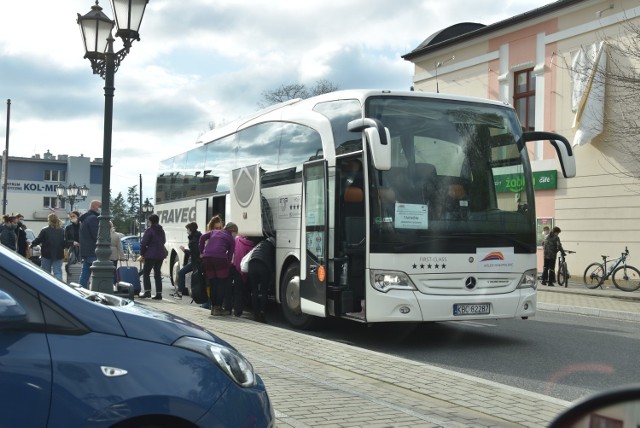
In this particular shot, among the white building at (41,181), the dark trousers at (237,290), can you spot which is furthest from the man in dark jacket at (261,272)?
the white building at (41,181)

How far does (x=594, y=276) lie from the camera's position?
20625 mm

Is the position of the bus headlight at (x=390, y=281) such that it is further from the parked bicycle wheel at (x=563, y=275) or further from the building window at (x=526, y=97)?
the building window at (x=526, y=97)

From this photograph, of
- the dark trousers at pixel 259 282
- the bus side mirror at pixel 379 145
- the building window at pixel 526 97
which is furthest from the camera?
the building window at pixel 526 97

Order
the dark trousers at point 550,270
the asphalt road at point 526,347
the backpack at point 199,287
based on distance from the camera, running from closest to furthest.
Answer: the asphalt road at point 526,347
the backpack at point 199,287
the dark trousers at point 550,270

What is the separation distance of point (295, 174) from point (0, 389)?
8.69 meters

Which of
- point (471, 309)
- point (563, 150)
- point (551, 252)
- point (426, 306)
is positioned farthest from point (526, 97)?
point (426, 306)

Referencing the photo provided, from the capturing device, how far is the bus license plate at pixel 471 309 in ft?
31.5

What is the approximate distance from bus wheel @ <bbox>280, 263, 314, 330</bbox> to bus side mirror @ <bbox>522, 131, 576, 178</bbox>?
4.04 m

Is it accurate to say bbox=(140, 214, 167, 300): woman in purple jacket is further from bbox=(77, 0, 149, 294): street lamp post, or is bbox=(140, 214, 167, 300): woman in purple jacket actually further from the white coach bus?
the white coach bus

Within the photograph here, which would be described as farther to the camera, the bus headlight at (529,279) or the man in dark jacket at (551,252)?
the man in dark jacket at (551,252)

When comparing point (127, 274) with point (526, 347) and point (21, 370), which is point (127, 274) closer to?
point (526, 347)

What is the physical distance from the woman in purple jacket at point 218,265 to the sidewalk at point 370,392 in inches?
89.0

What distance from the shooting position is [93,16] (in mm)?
10688

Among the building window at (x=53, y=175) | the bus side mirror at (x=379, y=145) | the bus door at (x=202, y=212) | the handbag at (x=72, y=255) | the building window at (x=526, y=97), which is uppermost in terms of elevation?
the building window at (x=53, y=175)
